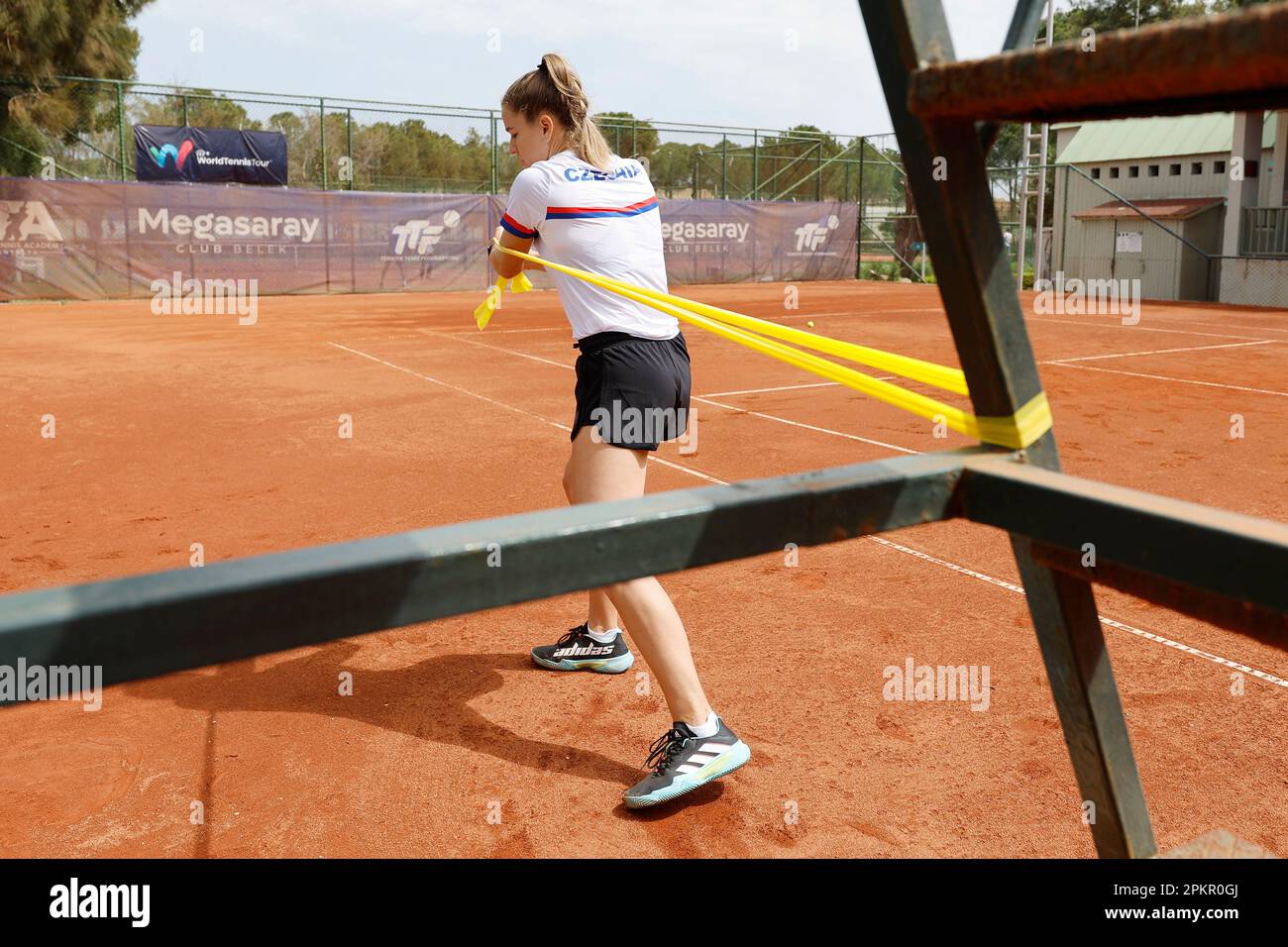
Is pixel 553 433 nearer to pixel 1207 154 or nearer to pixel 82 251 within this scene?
pixel 82 251

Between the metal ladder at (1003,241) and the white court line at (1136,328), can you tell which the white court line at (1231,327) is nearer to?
the white court line at (1136,328)

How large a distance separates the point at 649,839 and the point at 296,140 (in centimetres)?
3213

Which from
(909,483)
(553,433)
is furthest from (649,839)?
(553,433)

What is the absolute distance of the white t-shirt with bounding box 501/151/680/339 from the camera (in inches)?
123

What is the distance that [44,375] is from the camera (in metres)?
11.0

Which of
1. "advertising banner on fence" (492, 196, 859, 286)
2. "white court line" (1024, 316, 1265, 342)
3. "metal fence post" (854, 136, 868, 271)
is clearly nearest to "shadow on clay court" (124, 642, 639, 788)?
"white court line" (1024, 316, 1265, 342)

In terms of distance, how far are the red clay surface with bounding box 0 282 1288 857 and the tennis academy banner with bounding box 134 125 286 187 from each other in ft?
50.2

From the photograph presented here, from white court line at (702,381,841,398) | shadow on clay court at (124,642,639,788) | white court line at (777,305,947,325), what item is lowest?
shadow on clay court at (124,642,639,788)

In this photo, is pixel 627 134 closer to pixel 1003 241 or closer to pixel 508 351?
pixel 508 351

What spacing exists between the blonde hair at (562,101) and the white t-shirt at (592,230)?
0.16ft

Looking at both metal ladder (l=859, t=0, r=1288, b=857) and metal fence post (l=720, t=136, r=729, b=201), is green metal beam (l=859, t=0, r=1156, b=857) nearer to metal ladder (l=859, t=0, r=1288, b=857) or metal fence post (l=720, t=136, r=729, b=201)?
metal ladder (l=859, t=0, r=1288, b=857)

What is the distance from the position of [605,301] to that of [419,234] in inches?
862

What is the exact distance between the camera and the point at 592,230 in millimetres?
3141

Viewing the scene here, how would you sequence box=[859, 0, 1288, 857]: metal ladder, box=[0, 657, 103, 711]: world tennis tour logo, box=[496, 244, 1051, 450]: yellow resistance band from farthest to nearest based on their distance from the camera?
box=[496, 244, 1051, 450]: yellow resistance band → box=[859, 0, 1288, 857]: metal ladder → box=[0, 657, 103, 711]: world tennis tour logo
